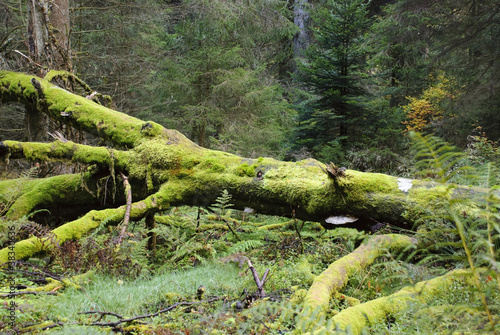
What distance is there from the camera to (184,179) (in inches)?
190

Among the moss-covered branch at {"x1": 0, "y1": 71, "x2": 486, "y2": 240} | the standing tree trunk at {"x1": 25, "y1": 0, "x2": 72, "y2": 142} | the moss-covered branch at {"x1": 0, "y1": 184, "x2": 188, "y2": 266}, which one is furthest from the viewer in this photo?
the standing tree trunk at {"x1": 25, "y1": 0, "x2": 72, "y2": 142}

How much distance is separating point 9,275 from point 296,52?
16679mm

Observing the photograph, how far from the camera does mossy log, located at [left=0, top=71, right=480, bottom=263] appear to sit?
3.98 meters

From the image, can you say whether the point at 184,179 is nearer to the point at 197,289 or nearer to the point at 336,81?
the point at 197,289

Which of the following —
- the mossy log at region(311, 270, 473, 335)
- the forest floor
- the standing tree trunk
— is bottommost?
the forest floor

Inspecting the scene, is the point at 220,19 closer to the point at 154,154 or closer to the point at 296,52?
the point at 296,52

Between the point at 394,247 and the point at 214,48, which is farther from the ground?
the point at 214,48

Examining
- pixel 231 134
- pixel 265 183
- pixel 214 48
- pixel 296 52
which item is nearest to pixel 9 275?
pixel 265 183

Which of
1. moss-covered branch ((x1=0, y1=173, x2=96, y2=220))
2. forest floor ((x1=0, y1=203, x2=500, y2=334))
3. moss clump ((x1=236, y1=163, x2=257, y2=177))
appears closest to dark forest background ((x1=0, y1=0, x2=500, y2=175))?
moss-covered branch ((x1=0, y1=173, x2=96, y2=220))

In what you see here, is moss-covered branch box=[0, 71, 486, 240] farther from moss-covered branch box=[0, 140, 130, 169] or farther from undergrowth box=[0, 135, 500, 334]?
undergrowth box=[0, 135, 500, 334]

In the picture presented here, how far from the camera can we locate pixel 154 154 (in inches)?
195

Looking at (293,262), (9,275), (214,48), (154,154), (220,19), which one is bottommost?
(293,262)

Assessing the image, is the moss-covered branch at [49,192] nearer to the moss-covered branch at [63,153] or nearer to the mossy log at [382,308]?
the moss-covered branch at [63,153]

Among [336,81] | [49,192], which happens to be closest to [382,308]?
[49,192]
